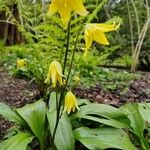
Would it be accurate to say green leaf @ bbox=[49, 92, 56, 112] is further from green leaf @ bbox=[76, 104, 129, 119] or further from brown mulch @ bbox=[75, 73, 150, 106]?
brown mulch @ bbox=[75, 73, 150, 106]

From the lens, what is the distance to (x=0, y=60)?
6.46 m

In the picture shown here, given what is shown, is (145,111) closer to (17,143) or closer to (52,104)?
(52,104)

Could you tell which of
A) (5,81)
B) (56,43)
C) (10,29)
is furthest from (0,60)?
(56,43)

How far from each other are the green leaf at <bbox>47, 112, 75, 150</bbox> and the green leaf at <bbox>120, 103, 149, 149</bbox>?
0.46 m

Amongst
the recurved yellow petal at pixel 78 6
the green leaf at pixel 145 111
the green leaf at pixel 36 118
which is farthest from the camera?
the green leaf at pixel 145 111

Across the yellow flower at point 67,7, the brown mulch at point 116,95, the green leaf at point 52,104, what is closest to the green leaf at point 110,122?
the green leaf at point 52,104

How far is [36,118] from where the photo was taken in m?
2.41

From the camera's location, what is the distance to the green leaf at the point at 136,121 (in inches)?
98.1

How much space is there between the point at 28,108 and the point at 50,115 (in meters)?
0.25

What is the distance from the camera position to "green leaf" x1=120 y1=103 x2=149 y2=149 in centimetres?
249

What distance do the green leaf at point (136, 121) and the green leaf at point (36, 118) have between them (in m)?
0.54

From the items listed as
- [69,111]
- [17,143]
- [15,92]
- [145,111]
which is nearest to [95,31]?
[69,111]

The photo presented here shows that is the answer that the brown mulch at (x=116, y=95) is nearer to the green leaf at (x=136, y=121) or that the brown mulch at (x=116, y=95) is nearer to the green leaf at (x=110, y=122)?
the green leaf at (x=136, y=121)

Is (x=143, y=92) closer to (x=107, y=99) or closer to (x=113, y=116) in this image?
(x=107, y=99)
